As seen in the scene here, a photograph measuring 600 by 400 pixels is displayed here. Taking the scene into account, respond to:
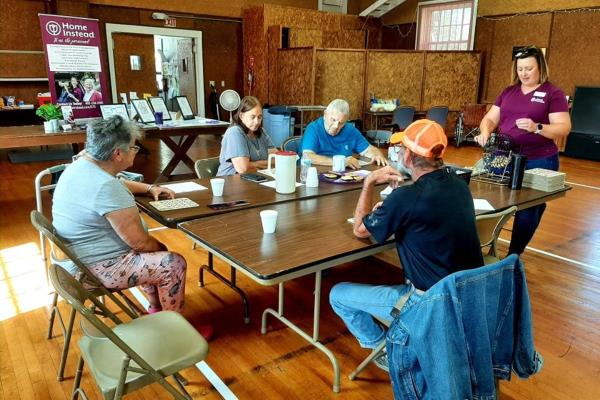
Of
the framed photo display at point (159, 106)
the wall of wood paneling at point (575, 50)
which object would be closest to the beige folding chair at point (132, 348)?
the framed photo display at point (159, 106)

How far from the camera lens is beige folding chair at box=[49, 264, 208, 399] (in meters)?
1.39

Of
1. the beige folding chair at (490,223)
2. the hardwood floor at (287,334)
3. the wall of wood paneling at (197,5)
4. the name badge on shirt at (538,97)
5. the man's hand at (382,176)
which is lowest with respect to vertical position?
the hardwood floor at (287,334)

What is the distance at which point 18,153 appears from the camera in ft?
25.5

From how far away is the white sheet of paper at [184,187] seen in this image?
104 inches

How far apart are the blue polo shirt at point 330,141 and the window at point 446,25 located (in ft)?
25.1

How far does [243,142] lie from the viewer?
3.28m

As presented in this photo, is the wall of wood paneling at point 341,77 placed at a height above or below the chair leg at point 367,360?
above

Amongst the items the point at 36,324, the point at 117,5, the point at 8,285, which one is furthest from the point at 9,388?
the point at 117,5

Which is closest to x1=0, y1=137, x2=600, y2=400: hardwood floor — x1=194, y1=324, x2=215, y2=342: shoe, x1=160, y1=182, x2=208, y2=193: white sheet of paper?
x1=194, y1=324, x2=215, y2=342: shoe

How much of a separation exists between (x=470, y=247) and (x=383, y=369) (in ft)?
2.74

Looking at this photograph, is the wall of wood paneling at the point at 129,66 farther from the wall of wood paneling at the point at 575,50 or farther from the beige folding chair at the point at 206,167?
the wall of wood paneling at the point at 575,50

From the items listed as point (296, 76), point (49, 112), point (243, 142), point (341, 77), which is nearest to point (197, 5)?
point (296, 76)

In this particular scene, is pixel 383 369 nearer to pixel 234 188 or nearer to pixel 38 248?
pixel 234 188

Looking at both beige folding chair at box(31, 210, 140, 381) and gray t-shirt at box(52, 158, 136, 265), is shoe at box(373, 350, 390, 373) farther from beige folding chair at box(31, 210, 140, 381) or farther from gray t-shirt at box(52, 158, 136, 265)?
gray t-shirt at box(52, 158, 136, 265)
